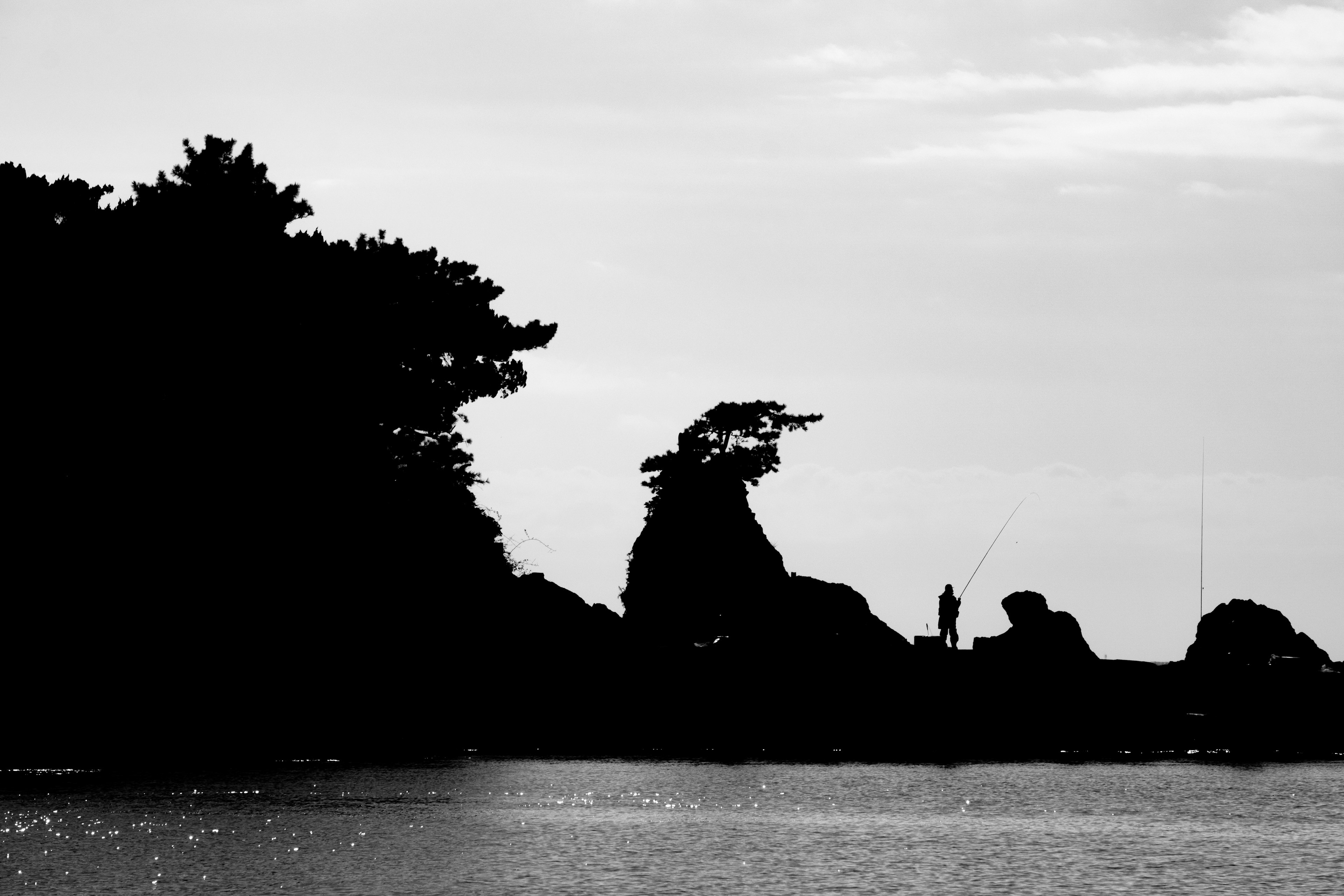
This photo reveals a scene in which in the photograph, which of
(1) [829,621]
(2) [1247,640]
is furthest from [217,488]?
(2) [1247,640]

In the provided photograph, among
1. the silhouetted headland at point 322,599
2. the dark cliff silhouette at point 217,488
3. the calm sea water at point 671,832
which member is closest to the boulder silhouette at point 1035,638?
the silhouetted headland at point 322,599

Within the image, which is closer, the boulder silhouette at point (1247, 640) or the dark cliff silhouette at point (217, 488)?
the dark cliff silhouette at point (217, 488)

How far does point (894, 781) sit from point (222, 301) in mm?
18834

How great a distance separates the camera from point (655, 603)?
50031 millimetres

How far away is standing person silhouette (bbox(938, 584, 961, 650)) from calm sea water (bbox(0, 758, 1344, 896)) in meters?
7.10

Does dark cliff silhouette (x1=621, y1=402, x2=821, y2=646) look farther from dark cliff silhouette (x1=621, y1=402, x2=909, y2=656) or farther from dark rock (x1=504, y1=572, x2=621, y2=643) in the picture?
dark rock (x1=504, y1=572, x2=621, y2=643)

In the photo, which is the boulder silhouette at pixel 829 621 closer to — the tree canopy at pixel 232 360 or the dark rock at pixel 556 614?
the dark rock at pixel 556 614

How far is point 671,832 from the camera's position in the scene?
19.1m

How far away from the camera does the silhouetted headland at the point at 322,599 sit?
111 ft

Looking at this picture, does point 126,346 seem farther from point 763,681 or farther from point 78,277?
point 763,681

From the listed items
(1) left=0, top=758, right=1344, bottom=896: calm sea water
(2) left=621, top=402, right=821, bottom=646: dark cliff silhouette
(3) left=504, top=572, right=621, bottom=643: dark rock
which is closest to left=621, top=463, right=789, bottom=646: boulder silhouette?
(2) left=621, top=402, right=821, bottom=646: dark cliff silhouette

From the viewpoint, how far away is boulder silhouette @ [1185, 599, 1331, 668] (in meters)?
38.8

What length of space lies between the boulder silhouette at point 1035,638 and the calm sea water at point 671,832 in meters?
7.93

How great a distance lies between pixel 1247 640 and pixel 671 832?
2526cm
